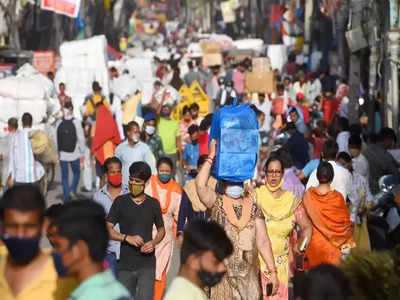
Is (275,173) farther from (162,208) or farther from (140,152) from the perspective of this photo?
(140,152)

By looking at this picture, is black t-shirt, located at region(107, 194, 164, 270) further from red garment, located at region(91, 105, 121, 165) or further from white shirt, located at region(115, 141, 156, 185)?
red garment, located at region(91, 105, 121, 165)

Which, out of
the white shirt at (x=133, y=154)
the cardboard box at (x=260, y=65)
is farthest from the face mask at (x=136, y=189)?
the cardboard box at (x=260, y=65)

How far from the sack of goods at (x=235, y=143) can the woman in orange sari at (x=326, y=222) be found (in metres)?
1.17

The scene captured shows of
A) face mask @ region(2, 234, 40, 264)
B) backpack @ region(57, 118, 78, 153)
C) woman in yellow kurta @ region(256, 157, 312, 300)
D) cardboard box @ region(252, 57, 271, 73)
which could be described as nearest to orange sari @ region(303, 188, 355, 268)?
woman in yellow kurta @ region(256, 157, 312, 300)

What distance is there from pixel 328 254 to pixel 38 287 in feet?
14.0

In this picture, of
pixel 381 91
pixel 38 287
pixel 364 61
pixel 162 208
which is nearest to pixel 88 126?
pixel 381 91

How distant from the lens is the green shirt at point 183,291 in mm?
4402

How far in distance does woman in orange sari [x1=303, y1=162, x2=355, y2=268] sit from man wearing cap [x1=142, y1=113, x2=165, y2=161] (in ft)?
17.3

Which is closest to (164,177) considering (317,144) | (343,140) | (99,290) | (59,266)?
(59,266)

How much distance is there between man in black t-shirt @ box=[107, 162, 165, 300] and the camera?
295 inches

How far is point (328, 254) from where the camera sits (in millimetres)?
8312

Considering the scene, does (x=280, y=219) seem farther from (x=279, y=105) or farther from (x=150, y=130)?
(x=279, y=105)

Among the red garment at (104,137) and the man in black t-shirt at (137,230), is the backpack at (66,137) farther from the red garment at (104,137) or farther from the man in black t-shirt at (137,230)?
the man in black t-shirt at (137,230)

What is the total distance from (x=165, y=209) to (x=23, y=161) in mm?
5140
